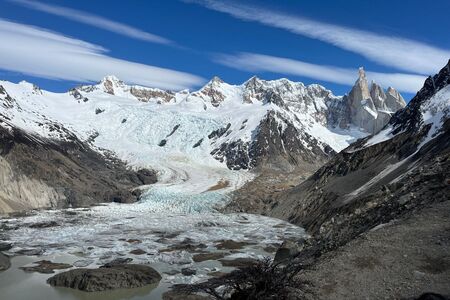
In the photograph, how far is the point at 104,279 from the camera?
3378 centimetres

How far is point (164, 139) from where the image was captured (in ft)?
486

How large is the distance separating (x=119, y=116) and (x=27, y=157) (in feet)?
222

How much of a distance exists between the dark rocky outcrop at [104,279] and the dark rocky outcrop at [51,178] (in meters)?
44.5

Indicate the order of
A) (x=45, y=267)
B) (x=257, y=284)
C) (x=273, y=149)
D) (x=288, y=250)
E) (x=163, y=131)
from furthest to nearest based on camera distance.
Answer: (x=163, y=131)
(x=273, y=149)
(x=45, y=267)
(x=288, y=250)
(x=257, y=284)

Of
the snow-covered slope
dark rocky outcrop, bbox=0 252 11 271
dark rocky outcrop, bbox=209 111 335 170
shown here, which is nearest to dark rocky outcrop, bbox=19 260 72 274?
dark rocky outcrop, bbox=0 252 11 271

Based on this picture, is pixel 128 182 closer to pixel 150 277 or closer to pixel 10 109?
pixel 10 109

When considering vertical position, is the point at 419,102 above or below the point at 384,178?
above

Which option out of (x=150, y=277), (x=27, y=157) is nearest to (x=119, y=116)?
(x=27, y=157)

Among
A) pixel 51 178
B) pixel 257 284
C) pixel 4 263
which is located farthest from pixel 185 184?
pixel 257 284

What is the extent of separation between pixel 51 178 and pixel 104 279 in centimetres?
6514

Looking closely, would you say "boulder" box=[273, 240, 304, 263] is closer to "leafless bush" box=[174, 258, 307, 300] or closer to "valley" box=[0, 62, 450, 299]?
"valley" box=[0, 62, 450, 299]

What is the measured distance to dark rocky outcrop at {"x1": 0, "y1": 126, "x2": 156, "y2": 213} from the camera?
8662 centimetres

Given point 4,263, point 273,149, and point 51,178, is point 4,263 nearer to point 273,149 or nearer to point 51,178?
point 51,178

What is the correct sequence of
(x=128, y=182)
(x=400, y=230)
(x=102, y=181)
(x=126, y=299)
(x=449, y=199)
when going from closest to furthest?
(x=400, y=230)
(x=449, y=199)
(x=126, y=299)
(x=102, y=181)
(x=128, y=182)
